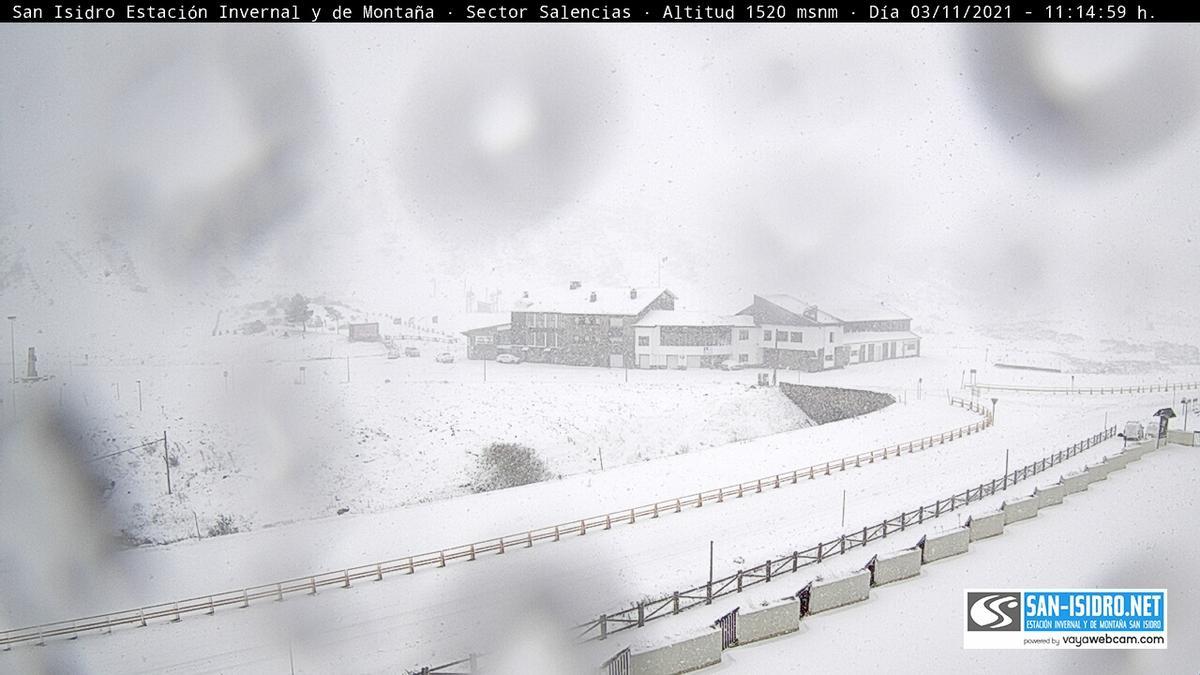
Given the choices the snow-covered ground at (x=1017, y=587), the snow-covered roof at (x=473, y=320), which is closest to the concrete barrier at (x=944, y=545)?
the snow-covered ground at (x=1017, y=587)

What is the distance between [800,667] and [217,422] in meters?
12.2

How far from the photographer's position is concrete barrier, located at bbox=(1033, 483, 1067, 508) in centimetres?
789

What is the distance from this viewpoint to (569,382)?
56.9ft

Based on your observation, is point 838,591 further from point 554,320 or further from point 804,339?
point 554,320

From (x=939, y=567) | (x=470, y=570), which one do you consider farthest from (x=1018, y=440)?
(x=470, y=570)

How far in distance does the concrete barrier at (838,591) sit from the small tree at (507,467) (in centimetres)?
886

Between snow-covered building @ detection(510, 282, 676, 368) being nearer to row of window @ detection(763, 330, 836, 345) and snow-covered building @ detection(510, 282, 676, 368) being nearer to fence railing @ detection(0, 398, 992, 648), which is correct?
row of window @ detection(763, 330, 836, 345)

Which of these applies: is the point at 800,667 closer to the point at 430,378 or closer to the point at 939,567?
the point at 939,567

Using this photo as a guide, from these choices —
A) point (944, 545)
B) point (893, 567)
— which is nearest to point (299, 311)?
point (893, 567)

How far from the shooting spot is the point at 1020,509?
7578mm

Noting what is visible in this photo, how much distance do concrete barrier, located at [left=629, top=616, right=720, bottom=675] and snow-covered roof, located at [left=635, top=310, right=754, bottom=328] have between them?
13.9 metres

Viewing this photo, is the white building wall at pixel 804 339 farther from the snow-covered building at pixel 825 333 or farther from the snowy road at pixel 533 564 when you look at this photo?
the snowy road at pixel 533 564

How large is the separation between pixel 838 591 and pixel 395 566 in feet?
17.9

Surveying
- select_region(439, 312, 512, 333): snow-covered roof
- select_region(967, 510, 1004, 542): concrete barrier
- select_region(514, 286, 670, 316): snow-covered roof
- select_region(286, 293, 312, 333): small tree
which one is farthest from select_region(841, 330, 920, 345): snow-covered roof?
select_region(286, 293, 312, 333): small tree
